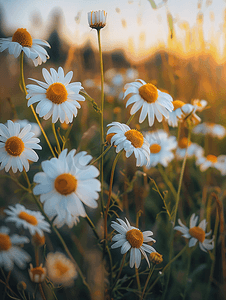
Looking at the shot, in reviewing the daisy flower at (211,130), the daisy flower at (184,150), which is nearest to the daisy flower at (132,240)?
the daisy flower at (184,150)

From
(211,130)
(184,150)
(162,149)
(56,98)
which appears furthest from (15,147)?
(211,130)

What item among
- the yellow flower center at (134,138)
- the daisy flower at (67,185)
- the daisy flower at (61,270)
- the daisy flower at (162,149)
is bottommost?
the daisy flower at (61,270)

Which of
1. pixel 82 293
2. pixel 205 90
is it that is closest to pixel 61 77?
pixel 82 293

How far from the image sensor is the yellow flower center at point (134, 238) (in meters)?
0.46

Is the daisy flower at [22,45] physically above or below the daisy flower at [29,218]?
above

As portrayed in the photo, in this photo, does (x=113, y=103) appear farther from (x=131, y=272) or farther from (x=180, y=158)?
(x=131, y=272)

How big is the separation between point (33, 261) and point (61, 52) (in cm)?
105

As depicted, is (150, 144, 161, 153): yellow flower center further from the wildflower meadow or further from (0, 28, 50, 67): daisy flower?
(0, 28, 50, 67): daisy flower

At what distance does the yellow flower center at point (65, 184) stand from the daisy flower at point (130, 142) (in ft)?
0.38

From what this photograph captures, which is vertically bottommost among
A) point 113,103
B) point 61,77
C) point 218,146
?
point 218,146

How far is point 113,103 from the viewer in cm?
176

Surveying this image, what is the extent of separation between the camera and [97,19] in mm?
485

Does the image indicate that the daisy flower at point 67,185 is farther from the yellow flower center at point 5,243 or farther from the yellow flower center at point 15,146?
the yellow flower center at point 5,243

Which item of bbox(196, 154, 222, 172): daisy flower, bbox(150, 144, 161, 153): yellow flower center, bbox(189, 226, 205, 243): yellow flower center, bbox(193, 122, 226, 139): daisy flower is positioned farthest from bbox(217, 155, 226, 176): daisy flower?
bbox(189, 226, 205, 243): yellow flower center
